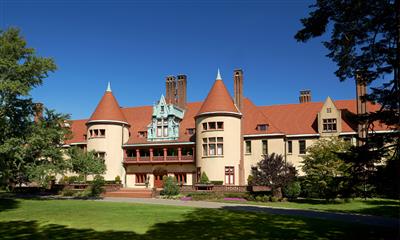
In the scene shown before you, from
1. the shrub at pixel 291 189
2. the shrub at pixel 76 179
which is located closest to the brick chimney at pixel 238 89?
the shrub at pixel 291 189

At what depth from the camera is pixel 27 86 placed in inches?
→ 1267

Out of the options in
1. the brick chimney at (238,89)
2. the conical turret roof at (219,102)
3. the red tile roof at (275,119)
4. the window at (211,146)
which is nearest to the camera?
the window at (211,146)

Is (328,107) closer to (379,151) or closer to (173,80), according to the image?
(173,80)

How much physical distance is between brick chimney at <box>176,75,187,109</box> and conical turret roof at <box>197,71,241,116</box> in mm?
7103

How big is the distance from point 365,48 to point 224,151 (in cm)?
2838

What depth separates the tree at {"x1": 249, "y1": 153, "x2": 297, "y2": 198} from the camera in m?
33.8

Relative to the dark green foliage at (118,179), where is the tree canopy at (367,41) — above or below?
above

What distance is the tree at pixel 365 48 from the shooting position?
15281 mm

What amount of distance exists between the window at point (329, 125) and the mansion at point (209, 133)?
0.11 metres

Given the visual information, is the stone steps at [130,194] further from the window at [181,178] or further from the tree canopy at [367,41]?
the tree canopy at [367,41]

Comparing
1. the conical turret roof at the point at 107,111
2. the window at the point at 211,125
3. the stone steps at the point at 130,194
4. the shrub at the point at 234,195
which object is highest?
the conical turret roof at the point at 107,111

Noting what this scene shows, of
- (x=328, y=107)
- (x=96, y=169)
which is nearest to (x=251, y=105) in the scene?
(x=328, y=107)

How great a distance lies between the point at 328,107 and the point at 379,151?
29.0 meters

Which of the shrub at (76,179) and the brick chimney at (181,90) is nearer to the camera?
A: the shrub at (76,179)
